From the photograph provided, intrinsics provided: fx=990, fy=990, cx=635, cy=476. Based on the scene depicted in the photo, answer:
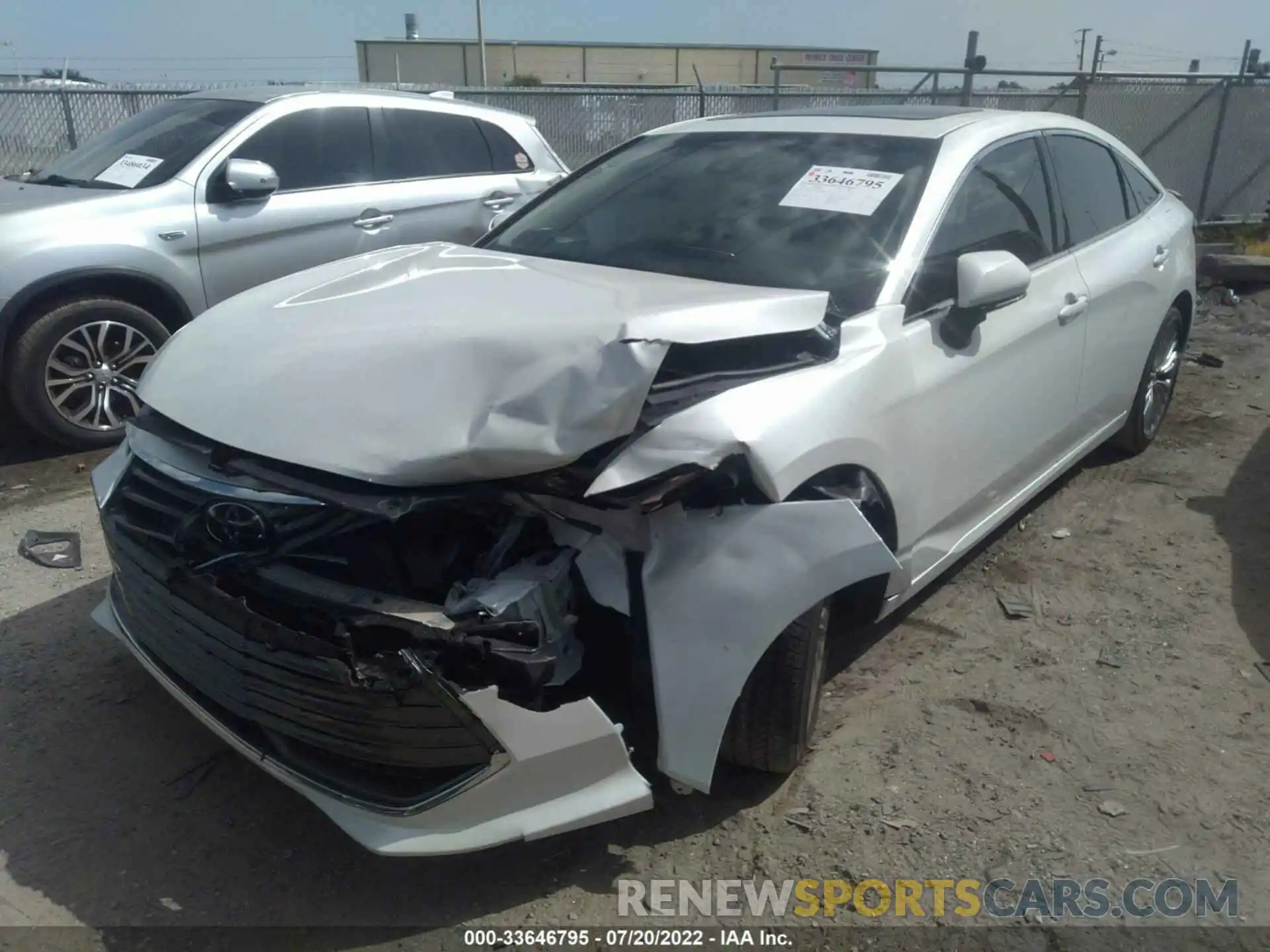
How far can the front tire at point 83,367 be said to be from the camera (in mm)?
4734

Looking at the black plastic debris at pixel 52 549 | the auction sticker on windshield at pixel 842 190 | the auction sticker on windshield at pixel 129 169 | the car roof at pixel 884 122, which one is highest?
the car roof at pixel 884 122

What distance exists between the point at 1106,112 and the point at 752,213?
32.4ft

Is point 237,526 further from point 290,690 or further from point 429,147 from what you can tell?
point 429,147

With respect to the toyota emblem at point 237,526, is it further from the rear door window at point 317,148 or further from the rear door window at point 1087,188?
the rear door window at point 317,148

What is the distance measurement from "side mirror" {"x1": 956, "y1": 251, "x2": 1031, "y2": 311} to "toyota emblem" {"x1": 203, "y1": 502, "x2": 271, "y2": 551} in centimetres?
205

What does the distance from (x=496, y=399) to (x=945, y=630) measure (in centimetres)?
206

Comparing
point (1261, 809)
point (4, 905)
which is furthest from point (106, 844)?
point (1261, 809)

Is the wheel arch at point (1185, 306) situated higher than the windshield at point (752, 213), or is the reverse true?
the windshield at point (752, 213)

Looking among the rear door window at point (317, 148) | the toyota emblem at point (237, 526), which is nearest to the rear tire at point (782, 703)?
the toyota emblem at point (237, 526)

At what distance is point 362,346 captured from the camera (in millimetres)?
2510

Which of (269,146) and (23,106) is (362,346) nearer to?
(269,146)

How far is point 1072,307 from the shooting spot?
3666 mm

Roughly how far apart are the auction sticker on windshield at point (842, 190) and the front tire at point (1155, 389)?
7.22 feet

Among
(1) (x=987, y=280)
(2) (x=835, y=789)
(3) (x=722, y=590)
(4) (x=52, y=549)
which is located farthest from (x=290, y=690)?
(4) (x=52, y=549)
